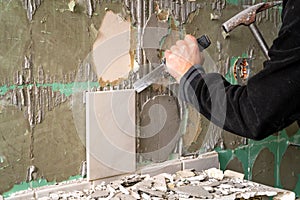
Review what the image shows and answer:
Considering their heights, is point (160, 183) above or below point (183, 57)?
below

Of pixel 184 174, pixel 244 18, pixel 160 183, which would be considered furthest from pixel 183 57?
pixel 184 174

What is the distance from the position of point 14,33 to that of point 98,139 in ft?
1.72

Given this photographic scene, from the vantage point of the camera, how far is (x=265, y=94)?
0.99 metres

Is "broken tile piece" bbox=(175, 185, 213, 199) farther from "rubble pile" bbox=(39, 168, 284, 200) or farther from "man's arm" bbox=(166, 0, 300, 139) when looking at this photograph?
"man's arm" bbox=(166, 0, 300, 139)

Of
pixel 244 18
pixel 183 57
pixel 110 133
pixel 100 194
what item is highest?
pixel 244 18

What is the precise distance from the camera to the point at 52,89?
1.54 metres

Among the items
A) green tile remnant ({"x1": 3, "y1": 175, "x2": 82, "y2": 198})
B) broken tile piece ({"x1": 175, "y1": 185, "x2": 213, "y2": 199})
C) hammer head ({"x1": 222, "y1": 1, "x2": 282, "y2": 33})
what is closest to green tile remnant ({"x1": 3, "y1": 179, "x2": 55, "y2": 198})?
green tile remnant ({"x1": 3, "y1": 175, "x2": 82, "y2": 198})

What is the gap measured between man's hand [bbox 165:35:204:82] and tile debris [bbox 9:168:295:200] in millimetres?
514

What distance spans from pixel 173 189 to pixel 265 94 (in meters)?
0.73

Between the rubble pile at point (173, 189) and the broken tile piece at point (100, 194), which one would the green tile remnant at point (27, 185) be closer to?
the rubble pile at point (173, 189)

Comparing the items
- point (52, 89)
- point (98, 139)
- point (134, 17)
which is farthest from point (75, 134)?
point (134, 17)

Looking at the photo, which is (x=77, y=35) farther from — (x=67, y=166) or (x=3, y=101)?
(x=67, y=166)

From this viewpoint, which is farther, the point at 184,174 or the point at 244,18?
the point at 184,174

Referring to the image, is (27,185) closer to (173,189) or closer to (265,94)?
(173,189)
